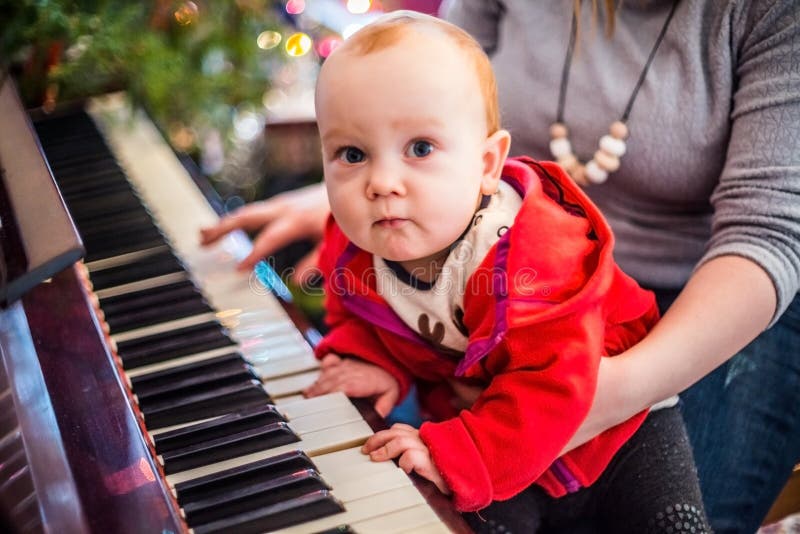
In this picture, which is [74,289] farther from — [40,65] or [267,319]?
[40,65]

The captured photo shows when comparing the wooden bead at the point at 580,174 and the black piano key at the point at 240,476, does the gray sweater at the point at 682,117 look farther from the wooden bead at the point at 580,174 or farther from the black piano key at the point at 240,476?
the black piano key at the point at 240,476

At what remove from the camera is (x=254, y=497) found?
741 mm

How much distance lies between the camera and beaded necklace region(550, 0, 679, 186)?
1151 millimetres

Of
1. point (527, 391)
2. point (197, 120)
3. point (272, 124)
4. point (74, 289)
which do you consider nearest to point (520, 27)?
point (527, 391)

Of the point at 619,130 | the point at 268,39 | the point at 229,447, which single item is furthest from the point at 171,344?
the point at 268,39

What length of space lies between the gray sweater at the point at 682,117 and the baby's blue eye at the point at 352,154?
50 cm

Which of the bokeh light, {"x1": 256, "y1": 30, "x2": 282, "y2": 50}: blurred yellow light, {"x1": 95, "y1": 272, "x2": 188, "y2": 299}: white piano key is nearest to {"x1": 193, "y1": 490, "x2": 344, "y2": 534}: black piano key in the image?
{"x1": 95, "y1": 272, "x2": 188, "y2": 299}: white piano key

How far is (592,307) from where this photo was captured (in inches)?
34.0

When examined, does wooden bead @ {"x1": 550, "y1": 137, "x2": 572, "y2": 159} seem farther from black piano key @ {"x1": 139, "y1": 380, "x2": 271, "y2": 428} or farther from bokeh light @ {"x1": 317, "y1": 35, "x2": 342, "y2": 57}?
bokeh light @ {"x1": 317, "y1": 35, "x2": 342, "y2": 57}

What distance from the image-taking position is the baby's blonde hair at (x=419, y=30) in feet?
2.67

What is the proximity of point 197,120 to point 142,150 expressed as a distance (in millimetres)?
402

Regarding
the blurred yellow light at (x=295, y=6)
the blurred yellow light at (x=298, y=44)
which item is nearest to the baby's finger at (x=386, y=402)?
the blurred yellow light at (x=298, y=44)

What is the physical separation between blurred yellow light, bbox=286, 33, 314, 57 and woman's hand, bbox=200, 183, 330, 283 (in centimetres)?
101

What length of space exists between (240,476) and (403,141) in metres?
0.40
